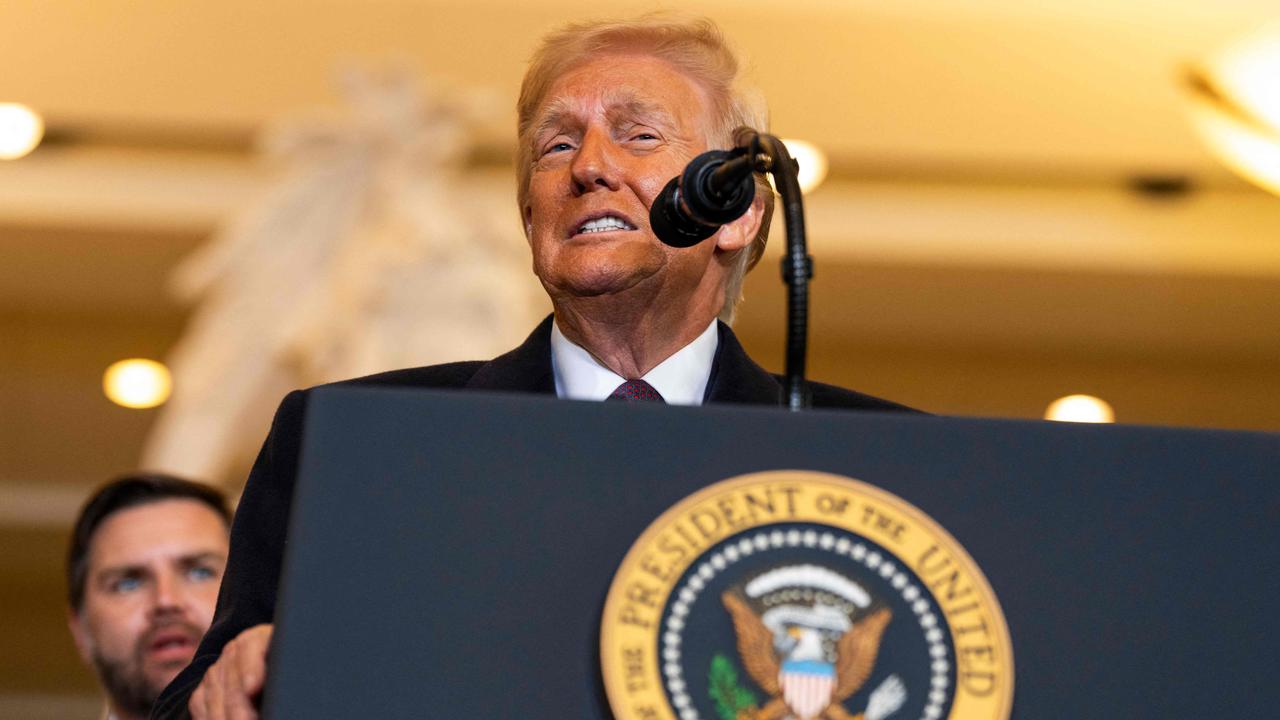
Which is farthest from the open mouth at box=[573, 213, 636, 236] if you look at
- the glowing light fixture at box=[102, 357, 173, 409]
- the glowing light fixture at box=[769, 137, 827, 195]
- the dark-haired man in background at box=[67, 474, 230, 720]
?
the glowing light fixture at box=[102, 357, 173, 409]

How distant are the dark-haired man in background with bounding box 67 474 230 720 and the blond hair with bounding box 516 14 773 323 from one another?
1401 mm

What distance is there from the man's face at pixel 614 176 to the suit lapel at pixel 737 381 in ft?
0.23

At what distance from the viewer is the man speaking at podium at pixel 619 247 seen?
4.90ft

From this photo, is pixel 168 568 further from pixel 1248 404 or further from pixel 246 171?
pixel 1248 404

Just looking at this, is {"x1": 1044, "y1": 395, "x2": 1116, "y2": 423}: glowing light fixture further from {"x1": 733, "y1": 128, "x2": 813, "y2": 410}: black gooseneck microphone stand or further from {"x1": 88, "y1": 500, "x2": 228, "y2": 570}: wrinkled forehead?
{"x1": 733, "y1": 128, "x2": 813, "y2": 410}: black gooseneck microphone stand

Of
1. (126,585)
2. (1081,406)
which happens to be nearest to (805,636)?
(126,585)

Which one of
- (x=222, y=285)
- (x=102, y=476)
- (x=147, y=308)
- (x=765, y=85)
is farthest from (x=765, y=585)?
(x=102, y=476)

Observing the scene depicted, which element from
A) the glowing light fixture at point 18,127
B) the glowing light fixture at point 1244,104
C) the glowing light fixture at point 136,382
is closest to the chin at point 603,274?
the glowing light fixture at point 1244,104

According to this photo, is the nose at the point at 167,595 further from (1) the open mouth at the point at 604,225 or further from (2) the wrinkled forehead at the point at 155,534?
(1) the open mouth at the point at 604,225

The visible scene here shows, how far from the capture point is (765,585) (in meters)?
0.93

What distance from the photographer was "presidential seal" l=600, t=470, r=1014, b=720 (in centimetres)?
92

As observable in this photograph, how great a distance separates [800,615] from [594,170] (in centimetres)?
70

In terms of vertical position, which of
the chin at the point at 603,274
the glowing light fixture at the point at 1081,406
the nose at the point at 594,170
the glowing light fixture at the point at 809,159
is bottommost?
the chin at the point at 603,274

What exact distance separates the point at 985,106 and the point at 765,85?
3.12 ft
